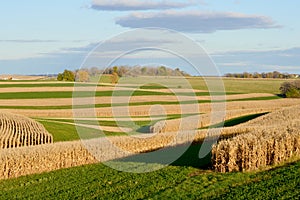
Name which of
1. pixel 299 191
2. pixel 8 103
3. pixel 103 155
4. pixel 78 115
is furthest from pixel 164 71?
pixel 8 103

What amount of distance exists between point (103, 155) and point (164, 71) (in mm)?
6447

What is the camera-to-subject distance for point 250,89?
411ft

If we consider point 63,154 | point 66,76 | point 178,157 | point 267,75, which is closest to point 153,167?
point 178,157

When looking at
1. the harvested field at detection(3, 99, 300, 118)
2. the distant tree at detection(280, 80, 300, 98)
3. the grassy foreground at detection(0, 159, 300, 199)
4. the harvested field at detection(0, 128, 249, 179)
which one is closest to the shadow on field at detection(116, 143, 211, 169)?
the harvested field at detection(0, 128, 249, 179)

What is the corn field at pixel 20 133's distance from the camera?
40344 millimetres

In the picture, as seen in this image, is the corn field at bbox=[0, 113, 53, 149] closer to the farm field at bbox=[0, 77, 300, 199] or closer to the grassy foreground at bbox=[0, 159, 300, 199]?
the farm field at bbox=[0, 77, 300, 199]

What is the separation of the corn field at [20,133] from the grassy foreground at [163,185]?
13431 mm

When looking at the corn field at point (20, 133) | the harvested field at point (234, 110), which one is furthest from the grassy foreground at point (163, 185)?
the harvested field at point (234, 110)

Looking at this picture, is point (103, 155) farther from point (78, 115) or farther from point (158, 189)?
point (78, 115)

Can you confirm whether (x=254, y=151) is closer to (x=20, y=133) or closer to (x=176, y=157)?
(x=176, y=157)

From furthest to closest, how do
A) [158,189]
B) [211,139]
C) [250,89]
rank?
[250,89] < [211,139] < [158,189]

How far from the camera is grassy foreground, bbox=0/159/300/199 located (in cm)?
1981

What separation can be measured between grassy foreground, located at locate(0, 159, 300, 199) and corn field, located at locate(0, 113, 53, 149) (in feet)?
44.1

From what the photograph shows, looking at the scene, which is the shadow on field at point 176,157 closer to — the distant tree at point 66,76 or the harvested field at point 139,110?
the harvested field at point 139,110
